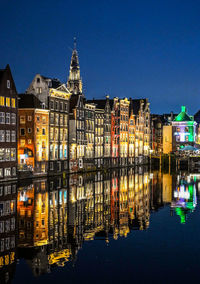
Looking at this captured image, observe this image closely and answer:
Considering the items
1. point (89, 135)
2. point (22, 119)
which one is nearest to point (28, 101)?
point (22, 119)

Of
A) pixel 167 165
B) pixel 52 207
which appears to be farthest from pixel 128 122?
pixel 52 207

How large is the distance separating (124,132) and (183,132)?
3935 cm

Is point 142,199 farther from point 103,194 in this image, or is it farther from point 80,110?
point 80,110

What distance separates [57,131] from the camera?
90750 millimetres

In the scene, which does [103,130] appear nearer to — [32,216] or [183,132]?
[183,132]

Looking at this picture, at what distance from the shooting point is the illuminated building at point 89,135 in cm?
10531

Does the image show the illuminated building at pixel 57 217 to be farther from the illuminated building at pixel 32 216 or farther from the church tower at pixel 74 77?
the church tower at pixel 74 77

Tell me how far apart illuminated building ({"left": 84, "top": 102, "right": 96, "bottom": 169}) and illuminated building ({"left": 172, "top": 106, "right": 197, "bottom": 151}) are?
201 feet

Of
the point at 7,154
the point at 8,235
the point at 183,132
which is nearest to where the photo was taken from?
the point at 8,235

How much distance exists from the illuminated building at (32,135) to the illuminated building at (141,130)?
5841 cm

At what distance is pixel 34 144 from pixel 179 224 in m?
48.1

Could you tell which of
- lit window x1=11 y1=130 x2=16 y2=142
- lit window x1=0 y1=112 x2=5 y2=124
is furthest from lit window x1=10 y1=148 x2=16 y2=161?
lit window x1=0 y1=112 x2=5 y2=124

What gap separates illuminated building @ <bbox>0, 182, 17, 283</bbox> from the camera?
964 inches

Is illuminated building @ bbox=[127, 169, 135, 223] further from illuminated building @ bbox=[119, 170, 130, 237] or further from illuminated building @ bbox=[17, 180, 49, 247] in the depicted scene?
illuminated building @ bbox=[17, 180, 49, 247]
